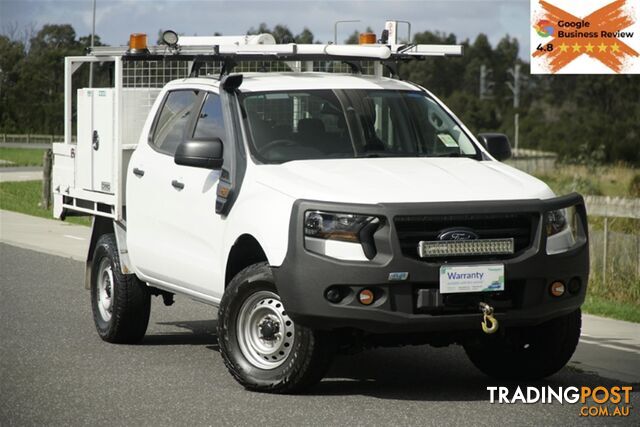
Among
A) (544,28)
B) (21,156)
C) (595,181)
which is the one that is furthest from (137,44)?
(21,156)

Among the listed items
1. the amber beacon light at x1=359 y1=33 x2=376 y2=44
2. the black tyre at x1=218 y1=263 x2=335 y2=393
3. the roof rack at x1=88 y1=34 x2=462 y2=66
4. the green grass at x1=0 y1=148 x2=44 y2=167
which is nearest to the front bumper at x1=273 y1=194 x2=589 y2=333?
the black tyre at x1=218 y1=263 x2=335 y2=393

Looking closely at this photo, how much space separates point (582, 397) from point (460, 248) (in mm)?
1429

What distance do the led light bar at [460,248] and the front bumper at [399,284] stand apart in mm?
51

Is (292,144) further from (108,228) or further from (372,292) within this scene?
(108,228)

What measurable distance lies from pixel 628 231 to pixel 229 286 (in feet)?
Result: 34.1

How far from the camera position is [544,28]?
19781mm

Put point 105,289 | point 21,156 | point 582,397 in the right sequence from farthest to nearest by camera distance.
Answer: point 21,156 → point 105,289 → point 582,397

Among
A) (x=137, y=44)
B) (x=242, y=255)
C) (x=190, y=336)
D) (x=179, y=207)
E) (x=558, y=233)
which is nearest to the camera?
(x=558, y=233)

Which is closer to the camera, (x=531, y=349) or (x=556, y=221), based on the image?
(x=556, y=221)

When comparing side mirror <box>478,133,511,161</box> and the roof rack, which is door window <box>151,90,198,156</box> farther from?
side mirror <box>478,133,511,161</box>

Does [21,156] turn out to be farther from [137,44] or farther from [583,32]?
[137,44]

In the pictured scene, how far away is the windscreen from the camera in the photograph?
31.2 feet

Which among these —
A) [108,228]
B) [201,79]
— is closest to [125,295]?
[108,228]

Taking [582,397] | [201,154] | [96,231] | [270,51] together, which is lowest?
[582,397]
